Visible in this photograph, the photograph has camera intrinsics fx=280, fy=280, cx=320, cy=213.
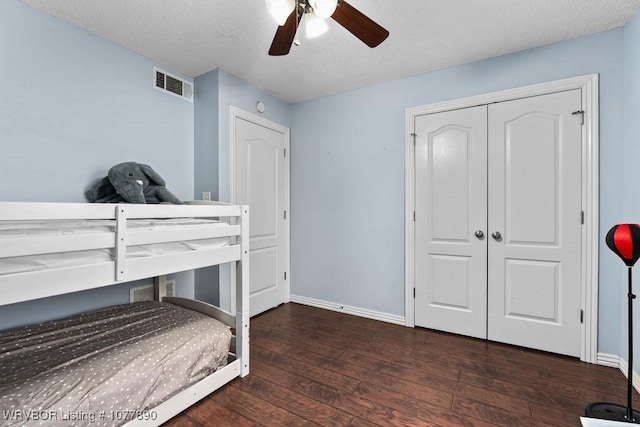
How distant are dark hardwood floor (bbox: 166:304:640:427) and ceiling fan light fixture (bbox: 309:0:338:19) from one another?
1994mm

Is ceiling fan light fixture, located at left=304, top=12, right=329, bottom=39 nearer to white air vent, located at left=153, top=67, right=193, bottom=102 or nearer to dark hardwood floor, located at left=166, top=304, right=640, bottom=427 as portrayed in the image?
white air vent, located at left=153, top=67, right=193, bottom=102

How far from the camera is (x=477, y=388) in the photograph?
175 centimetres

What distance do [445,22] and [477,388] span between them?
95.4 inches

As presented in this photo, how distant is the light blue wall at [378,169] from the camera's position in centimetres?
199

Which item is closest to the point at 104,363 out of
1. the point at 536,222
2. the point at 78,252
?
the point at 78,252

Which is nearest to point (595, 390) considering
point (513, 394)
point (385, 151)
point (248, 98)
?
point (513, 394)

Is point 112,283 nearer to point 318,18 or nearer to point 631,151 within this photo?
point 318,18

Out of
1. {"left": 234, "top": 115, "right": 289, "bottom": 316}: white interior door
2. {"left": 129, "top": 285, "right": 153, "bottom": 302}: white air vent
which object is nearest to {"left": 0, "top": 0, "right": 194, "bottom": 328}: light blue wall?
{"left": 129, "top": 285, "right": 153, "bottom": 302}: white air vent

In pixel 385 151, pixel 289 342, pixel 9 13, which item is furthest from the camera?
pixel 385 151

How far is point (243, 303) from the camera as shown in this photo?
185 cm

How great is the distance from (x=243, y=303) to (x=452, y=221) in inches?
74.9

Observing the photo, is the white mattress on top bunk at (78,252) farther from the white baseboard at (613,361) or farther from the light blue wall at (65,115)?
the white baseboard at (613,361)

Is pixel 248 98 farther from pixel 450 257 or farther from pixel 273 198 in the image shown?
pixel 450 257

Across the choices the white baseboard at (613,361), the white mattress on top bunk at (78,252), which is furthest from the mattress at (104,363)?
the white baseboard at (613,361)
